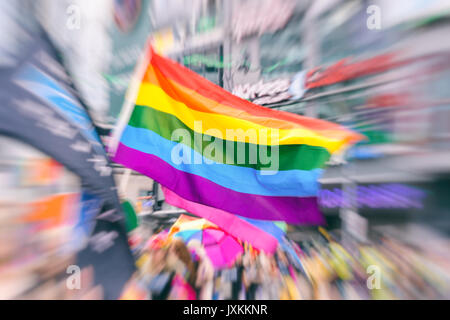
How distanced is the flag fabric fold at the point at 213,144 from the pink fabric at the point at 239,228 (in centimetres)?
20

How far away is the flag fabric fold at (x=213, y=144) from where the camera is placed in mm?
1923

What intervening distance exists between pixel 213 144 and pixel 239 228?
89cm

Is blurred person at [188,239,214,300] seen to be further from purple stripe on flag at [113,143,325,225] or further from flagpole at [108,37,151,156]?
flagpole at [108,37,151,156]

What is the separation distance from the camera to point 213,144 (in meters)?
2.03

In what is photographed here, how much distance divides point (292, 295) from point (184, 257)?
5.36ft

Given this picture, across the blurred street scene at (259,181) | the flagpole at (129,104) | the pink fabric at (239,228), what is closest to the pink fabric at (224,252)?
the blurred street scene at (259,181)

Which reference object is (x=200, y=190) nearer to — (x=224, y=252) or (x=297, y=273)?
(x=224, y=252)

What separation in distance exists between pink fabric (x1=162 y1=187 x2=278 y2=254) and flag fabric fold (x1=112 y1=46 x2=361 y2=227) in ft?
0.66

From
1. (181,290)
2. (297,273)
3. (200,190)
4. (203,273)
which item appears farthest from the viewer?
(297,273)

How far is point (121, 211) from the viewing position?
1.81 m

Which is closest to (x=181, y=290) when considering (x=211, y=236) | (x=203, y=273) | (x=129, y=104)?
(x=203, y=273)

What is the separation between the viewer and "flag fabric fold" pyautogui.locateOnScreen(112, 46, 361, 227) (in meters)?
1.92
